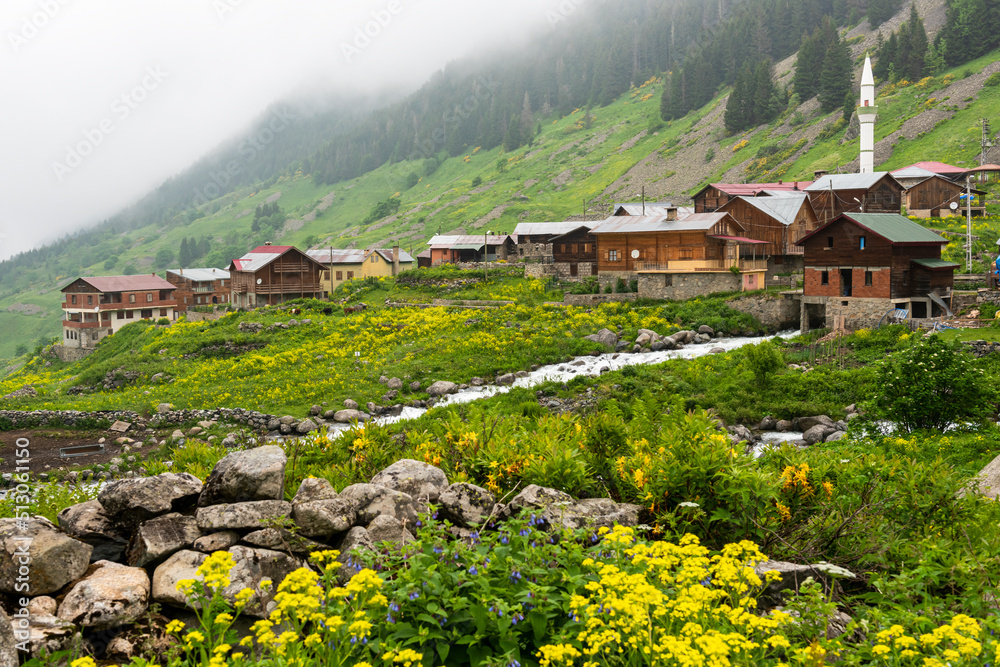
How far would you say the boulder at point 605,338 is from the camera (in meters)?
40.2

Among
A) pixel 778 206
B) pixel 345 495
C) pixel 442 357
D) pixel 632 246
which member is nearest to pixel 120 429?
pixel 442 357

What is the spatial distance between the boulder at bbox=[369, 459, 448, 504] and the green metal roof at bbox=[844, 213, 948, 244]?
1482 inches

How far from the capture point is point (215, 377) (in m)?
39.2

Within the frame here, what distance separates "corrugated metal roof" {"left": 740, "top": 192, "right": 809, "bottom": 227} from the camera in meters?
58.5

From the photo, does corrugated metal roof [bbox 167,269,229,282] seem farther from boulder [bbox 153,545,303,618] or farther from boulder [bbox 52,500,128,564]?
boulder [bbox 153,545,303,618]

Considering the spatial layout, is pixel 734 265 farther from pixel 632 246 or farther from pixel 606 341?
pixel 606 341

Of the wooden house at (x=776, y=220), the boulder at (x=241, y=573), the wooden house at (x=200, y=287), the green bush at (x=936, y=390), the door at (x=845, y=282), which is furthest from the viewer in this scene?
the wooden house at (x=200, y=287)

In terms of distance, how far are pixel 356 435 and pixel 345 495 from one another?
4.27m

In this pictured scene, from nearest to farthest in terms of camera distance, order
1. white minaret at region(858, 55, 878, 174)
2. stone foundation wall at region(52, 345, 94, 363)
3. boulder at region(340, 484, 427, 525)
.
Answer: boulder at region(340, 484, 427, 525) → stone foundation wall at region(52, 345, 94, 363) → white minaret at region(858, 55, 878, 174)

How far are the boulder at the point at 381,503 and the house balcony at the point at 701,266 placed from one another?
4610 centimetres

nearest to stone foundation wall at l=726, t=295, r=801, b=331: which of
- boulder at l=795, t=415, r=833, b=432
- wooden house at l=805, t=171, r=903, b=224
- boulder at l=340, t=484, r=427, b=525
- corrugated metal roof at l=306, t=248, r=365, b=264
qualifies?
boulder at l=795, t=415, r=833, b=432

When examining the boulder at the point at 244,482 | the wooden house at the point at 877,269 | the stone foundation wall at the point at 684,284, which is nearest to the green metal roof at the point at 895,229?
the wooden house at the point at 877,269

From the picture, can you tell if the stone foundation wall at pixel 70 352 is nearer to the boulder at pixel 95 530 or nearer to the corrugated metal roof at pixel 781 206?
the corrugated metal roof at pixel 781 206

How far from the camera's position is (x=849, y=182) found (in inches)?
2650
